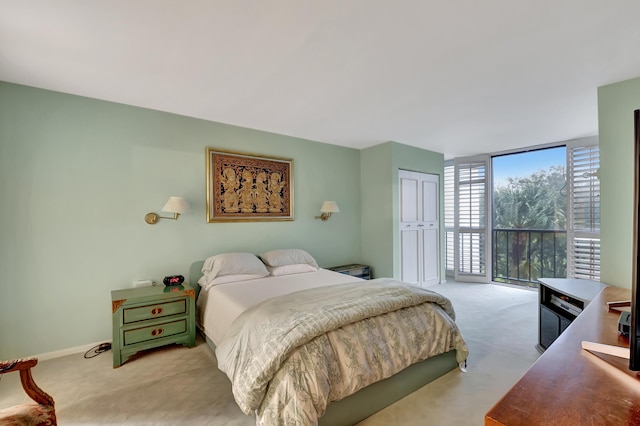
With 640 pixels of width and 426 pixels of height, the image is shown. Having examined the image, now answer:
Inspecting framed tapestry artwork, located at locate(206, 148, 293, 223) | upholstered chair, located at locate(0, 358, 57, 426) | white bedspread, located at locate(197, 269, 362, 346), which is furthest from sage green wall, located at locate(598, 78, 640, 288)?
upholstered chair, located at locate(0, 358, 57, 426)

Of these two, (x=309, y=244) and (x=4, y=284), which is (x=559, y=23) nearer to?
(x=309, y=244)

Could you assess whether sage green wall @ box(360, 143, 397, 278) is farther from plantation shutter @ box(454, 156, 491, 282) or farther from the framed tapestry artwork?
plantation shutter @ box(454, 156, 491, 282)

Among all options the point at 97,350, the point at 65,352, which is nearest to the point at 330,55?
the point at 97,350

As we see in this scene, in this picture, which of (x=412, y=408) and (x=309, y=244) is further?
(x=309, y=244)

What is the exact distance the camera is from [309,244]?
165 inches

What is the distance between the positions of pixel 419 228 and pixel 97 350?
4554 mm

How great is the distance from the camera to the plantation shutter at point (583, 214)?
3.89m

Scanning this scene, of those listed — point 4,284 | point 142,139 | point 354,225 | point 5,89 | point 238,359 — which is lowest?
point 238,359

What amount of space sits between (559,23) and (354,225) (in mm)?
3478

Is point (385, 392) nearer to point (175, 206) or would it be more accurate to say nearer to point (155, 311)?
point (155, 311)

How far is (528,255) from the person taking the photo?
4.95 metres

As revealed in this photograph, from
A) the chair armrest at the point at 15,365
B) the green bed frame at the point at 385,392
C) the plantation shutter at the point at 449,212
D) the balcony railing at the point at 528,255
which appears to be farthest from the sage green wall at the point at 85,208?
the balcony railing at the point at 528,255

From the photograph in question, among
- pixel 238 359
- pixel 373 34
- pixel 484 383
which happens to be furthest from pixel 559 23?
pixel 238 359

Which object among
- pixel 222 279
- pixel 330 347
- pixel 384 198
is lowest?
pixel 330 347
